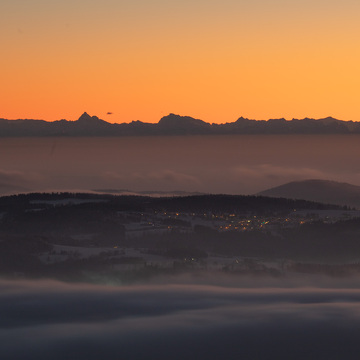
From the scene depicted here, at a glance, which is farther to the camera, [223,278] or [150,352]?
[223,278]

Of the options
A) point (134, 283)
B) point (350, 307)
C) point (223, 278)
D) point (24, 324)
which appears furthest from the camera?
point (223, 278)

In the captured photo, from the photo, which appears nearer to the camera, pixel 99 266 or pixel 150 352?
pixel 150 352

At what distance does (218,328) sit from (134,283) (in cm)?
6678

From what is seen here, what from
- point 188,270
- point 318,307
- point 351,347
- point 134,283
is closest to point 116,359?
point 351,347

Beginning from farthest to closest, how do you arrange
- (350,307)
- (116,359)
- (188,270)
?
(188,270), (350,307), (116,359)

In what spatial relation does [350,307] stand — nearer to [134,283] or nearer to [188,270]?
[134,283]

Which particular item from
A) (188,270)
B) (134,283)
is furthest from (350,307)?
(188,270)

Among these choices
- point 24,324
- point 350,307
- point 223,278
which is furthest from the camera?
point 223,278

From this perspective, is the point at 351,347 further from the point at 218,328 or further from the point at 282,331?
the point at 218,328

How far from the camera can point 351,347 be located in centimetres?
7406

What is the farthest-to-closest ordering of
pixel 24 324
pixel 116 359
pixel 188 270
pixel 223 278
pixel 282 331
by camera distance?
pixel 188 270 < pixel 223 278 < pixel 24 324 < pixel 282 331 < pixel 116 359

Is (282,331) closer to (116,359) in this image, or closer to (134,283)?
(116,359)

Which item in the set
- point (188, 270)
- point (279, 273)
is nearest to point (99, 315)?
point (188, 270)

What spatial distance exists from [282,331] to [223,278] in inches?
3198
